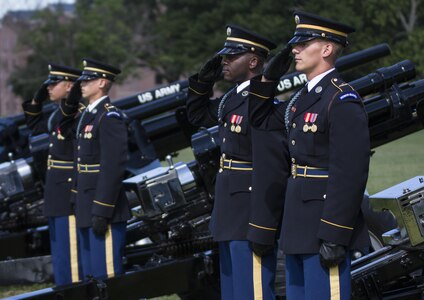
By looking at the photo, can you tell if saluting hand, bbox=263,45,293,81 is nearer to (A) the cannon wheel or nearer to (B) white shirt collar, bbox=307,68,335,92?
(B) white shirt collar, bbox=307,68,335,92

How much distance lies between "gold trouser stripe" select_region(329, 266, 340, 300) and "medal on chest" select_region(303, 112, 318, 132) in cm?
57

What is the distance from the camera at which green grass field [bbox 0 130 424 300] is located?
6041 millimetres

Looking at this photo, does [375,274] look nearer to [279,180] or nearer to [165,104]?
[279,180]

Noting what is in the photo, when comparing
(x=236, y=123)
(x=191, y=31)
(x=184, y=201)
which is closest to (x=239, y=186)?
(x=236, y=123)

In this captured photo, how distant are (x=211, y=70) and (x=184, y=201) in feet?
4.02

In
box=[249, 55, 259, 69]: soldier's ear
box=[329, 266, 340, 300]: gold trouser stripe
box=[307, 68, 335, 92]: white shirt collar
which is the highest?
box=[249, 55, 259, 69]: soldier's ear

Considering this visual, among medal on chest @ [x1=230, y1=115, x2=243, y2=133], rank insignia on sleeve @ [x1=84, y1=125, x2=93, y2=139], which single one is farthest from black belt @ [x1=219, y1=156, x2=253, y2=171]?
rank insignia on sleeve @ [x1=84, y1=125, x2=93, y2=139]

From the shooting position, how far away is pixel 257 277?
4875mm

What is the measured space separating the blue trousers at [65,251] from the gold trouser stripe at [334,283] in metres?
3.31

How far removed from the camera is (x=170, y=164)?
643 centimetres

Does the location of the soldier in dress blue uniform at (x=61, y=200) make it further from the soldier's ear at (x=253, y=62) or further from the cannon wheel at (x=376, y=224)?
the soldier's ear at (x=253, y=62)

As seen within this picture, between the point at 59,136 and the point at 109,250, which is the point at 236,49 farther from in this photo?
the point at 59,136

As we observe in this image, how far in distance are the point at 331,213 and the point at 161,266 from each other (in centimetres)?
206

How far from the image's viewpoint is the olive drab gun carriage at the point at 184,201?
5066 mm
